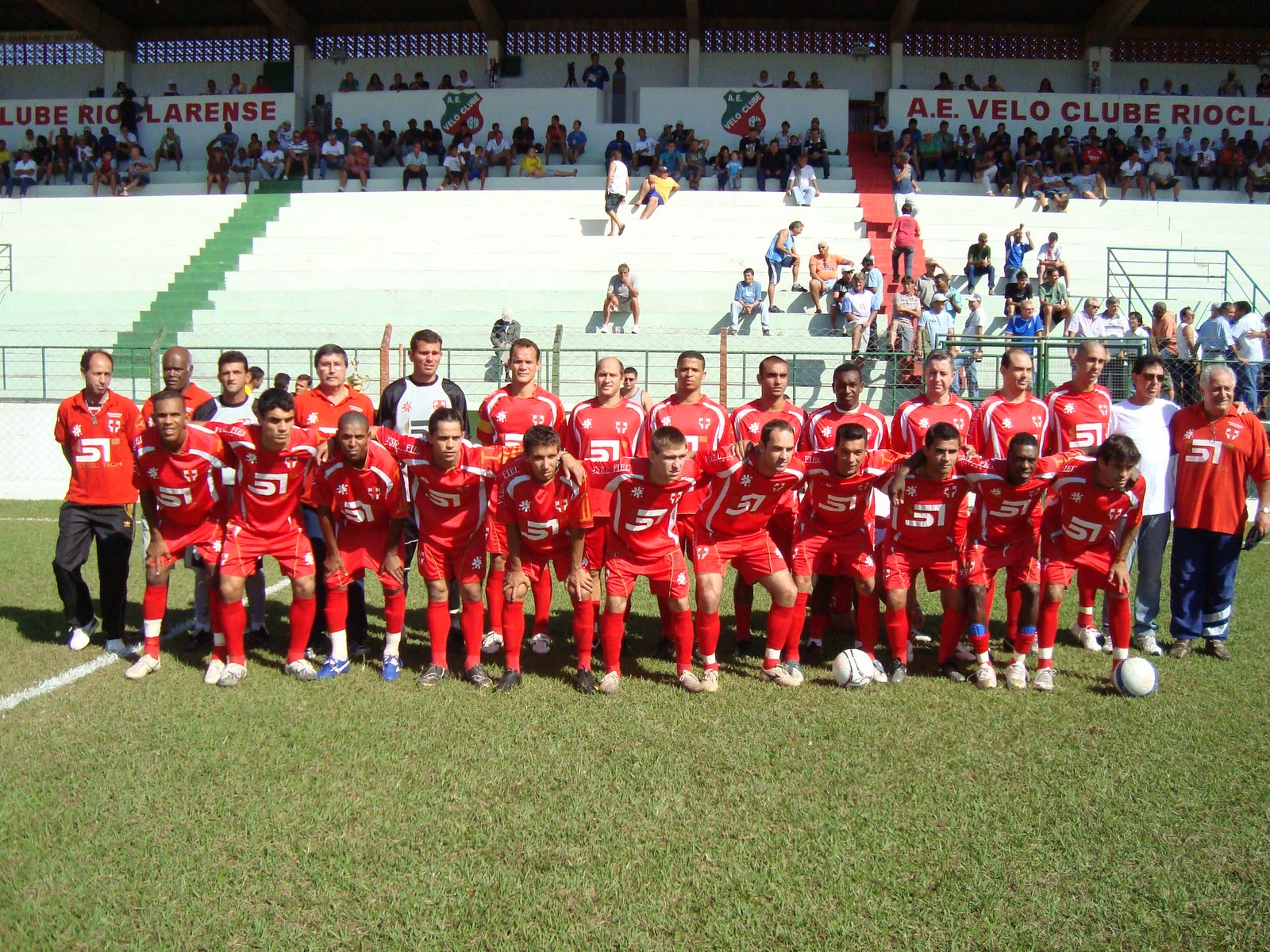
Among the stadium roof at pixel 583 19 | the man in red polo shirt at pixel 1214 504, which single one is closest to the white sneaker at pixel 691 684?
the man in red polo shirt at pixel 1214 504

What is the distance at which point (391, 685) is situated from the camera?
636 cm

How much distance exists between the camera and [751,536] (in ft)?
22.2

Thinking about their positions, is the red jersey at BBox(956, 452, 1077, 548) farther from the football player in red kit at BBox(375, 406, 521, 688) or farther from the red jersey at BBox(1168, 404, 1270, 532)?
the football player in red kit at BBox(375, 406, 521, 688)

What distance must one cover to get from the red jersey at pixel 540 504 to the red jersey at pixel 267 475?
1.31m

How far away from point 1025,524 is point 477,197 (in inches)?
750

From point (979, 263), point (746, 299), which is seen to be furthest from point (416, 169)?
point (979, 263)

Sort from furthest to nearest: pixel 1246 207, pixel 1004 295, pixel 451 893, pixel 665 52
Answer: pixel 665 52
pixel 1246 207
pixel 1004 295
pixel 451 893

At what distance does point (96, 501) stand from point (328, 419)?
1.74 m

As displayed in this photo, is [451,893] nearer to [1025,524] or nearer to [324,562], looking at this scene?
[324,562]

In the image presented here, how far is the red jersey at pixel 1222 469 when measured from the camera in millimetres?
7285

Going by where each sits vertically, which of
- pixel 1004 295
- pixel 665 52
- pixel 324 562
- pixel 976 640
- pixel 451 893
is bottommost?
pixel 451 893

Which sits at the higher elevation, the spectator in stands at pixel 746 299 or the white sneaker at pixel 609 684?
the spectator in stands at pixel 746 299

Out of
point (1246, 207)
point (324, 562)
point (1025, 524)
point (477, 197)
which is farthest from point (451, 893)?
point (1246, 207)

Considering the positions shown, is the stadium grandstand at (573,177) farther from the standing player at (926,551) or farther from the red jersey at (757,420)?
the standing player at (926,551)
